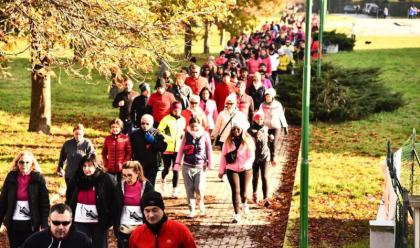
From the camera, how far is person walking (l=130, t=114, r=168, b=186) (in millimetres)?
14570

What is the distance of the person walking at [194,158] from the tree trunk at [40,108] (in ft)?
31.1

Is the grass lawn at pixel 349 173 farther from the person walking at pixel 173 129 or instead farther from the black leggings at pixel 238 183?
the person walking at pixel 173 129

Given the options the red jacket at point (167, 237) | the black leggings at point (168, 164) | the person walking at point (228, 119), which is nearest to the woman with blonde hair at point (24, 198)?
the red jacket at point (167, 237)

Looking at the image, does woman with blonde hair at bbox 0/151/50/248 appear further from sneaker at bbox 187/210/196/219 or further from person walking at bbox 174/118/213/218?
sneaker at bbox 187/210/196/219

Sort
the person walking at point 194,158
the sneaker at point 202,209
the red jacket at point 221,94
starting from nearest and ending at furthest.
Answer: the person walking at point 194,158
the sneaker at point 202,209
the red jacket at point 221,94

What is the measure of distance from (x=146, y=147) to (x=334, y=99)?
13219 mm

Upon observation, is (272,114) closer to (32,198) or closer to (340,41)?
(32,198)

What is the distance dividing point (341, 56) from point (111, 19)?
34358 millimetres

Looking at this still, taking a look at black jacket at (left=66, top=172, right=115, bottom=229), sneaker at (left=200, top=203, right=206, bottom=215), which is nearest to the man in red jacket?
black jacket at (left=66, top=172, right=115, bottom=229)

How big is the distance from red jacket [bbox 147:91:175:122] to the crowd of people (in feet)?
0.06

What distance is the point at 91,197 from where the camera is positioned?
10.8m

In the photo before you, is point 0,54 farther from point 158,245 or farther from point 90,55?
point 158,245

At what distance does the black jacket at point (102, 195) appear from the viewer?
424 inches

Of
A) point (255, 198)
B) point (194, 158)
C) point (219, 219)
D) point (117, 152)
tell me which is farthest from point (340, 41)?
Answer: point (117, 152)
